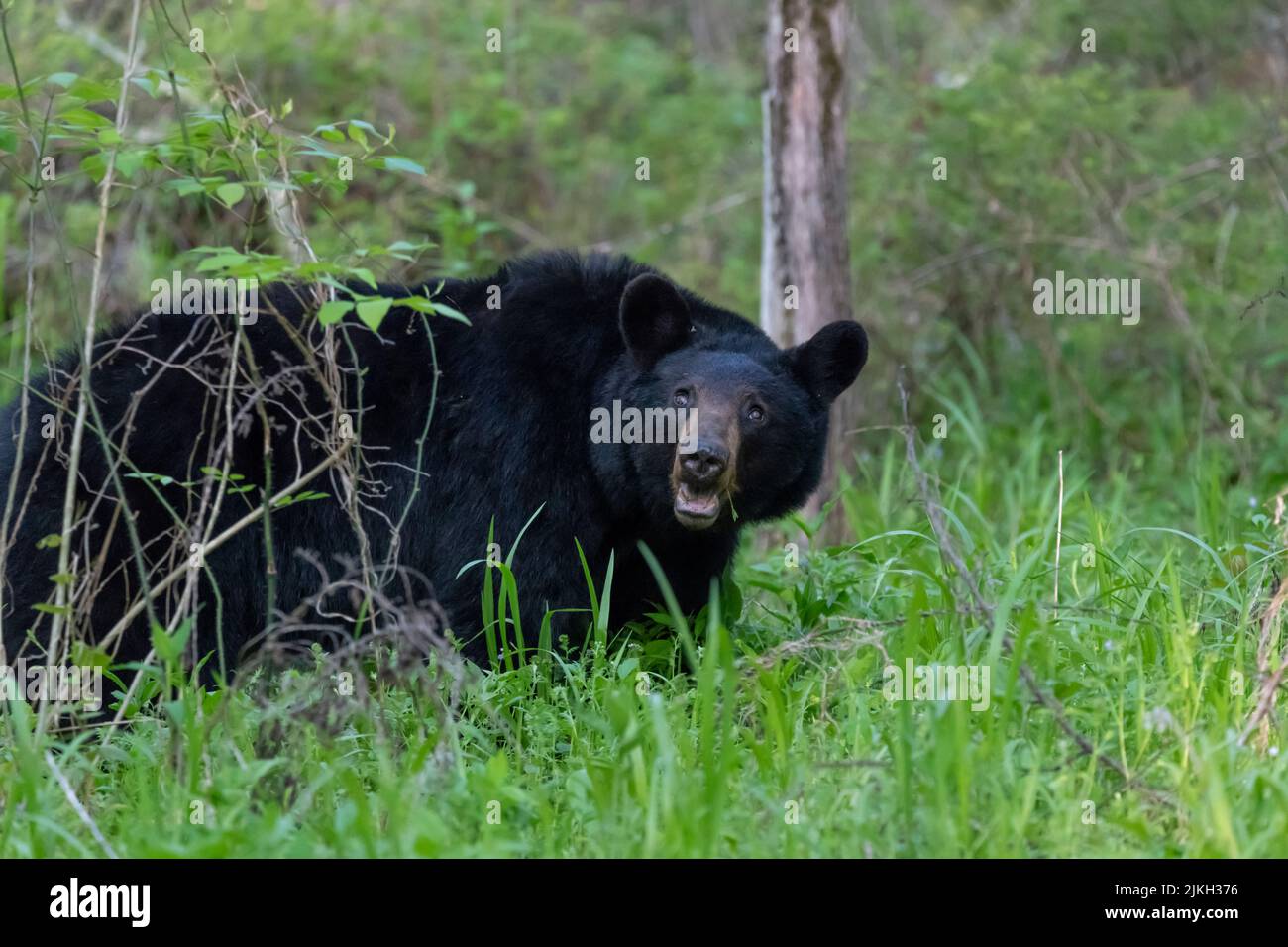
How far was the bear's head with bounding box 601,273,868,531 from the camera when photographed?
5039 mm

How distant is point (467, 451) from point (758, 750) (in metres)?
1.92

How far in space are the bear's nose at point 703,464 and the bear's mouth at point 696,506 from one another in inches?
2.5

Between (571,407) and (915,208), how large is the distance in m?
4.24

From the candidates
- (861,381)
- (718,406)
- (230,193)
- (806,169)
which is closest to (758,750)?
(718,406)

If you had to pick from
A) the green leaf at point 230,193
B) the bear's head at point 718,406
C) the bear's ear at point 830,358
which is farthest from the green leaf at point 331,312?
the bear's ear at point 830,358

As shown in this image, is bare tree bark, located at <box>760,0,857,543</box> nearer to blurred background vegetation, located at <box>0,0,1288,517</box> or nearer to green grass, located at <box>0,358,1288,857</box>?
blurred background vegetation, located at <box>0,0,1288,517</box>

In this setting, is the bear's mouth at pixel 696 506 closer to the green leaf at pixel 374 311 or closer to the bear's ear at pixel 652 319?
the bear's ear at pixel 652 319

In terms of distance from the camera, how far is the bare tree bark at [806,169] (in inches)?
272

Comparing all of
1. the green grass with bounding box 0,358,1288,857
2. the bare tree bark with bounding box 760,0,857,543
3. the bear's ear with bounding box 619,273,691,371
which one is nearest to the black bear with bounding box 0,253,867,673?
the bear's ear with bounding box 619,273,691,371

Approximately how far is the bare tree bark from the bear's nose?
6.56ft

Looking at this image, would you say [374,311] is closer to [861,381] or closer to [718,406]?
[718,406]

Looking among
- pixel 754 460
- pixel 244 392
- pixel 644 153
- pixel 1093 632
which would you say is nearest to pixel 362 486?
pixel 244 392

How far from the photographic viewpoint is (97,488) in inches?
199
